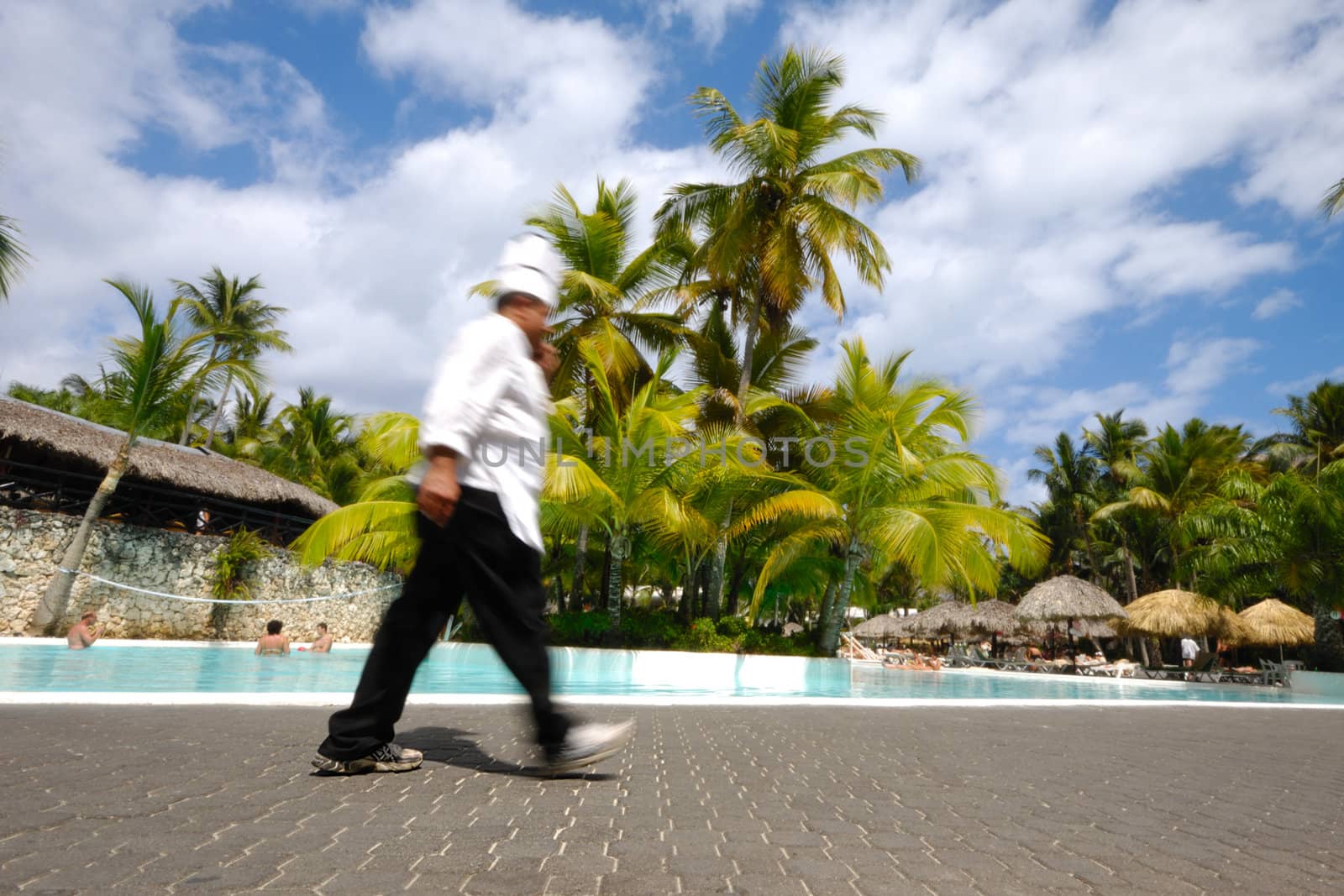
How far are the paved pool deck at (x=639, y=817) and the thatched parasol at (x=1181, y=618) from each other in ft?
67.5

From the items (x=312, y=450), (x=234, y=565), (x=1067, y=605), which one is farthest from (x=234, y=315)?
(x=1067, y=605)

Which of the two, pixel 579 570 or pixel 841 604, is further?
pixel 579 570

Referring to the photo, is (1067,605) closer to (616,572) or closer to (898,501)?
(898,501)

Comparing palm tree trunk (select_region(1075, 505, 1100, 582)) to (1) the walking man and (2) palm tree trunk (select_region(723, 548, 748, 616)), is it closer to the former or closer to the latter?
(2) palm tree trunk (select_region(723, 548, 748, 616))

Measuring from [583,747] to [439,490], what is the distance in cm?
104

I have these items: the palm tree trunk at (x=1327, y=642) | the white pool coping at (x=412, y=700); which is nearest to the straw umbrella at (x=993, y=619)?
the palm tree trunk at (x=1327, y=642)

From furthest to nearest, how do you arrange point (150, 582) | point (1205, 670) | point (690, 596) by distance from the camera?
point (1205, 670), point (150, 582), point (690, 596)

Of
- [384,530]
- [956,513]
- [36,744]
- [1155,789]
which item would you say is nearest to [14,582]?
[384,530]

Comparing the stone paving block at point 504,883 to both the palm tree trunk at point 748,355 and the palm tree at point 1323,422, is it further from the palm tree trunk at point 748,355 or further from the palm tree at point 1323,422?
the palm tree at point 1323,422

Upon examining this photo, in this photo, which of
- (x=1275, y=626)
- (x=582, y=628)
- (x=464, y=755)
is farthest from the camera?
(x=1275, y=626)

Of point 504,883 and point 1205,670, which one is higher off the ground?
point 1205,670

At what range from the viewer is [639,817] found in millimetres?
2518

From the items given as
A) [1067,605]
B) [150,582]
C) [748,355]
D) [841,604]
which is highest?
[748,355]

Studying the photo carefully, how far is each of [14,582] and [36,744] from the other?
14.4 meters
